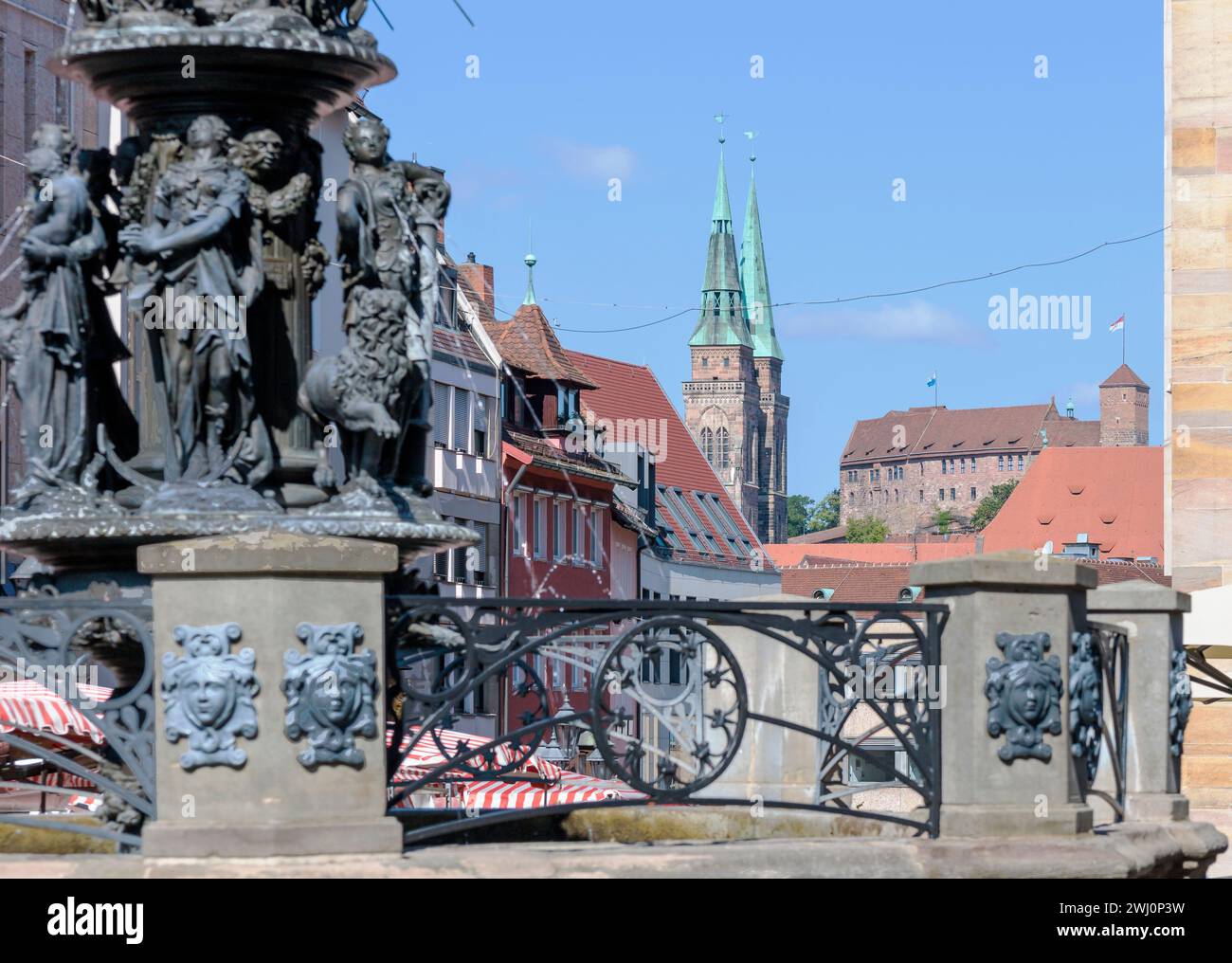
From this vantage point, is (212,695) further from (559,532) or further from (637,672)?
(559,532)

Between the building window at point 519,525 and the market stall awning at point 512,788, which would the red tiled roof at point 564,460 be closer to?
the building window at point 519,525

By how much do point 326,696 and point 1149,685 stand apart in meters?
4.15

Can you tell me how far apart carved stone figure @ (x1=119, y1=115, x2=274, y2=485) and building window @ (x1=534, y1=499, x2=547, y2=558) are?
→ 61.4 metres

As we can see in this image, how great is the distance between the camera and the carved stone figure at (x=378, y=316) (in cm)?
995

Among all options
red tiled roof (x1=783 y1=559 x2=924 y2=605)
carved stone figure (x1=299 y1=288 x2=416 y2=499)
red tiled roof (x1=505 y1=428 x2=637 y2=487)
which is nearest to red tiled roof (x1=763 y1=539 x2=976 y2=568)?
red tiled roof (x1=783 y1=559 x2=924 y2=605)

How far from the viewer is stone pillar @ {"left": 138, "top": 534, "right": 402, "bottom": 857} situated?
795 centimetres

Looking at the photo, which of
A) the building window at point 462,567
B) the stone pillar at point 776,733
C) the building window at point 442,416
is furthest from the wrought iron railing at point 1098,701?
the building window at point 462,567

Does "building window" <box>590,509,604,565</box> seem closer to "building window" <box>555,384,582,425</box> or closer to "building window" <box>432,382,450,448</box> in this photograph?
"building window" <box>555,384,582,425</box>

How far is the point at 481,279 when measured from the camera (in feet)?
243

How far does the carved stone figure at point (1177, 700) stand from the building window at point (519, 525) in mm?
58480

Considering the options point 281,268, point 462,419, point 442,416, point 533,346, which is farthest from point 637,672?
point 533,346

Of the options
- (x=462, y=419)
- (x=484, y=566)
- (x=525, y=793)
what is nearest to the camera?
(x=525, y=793)
